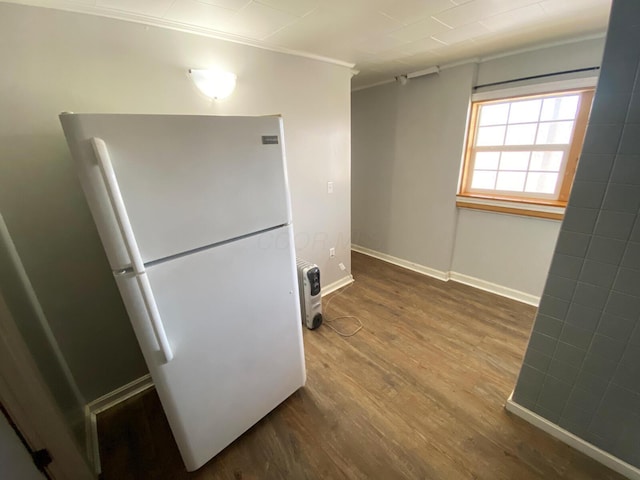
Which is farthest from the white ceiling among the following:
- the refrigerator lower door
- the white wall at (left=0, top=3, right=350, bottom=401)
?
the refrigerator lower door

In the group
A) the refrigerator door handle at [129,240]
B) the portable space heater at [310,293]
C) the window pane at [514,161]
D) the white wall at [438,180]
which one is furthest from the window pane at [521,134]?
the refrigerator door handle at [129,240]

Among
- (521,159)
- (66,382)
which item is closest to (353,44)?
(521,159)

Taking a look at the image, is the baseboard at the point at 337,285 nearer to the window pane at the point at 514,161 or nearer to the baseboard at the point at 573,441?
the baseboard at the point at 573,441

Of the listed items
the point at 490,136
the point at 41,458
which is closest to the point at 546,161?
the point at 490,136

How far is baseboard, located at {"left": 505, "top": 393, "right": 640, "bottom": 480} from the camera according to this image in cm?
126

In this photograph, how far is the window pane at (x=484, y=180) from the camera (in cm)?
274

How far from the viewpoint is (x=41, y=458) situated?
954 millimetres

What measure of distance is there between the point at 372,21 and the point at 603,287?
1875mm

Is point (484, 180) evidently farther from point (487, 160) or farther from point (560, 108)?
point (560, 108)

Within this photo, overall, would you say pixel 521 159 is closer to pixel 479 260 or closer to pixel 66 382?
pixel 479 260

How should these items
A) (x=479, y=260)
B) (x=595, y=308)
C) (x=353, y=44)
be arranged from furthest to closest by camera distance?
(x=479, y=260), (x=353, y=44), (x=595, y=308)

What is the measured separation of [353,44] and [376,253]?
2.63 m

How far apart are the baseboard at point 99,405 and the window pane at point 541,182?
3664 mm

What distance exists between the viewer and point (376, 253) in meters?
3.88
